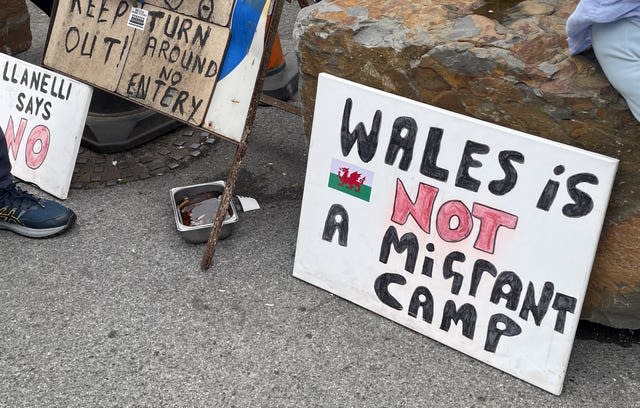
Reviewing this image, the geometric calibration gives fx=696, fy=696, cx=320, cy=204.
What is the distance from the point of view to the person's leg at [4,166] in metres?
2.71

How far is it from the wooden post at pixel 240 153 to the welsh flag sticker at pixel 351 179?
38 cm

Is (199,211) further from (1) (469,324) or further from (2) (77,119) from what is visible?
(1) (469,324)

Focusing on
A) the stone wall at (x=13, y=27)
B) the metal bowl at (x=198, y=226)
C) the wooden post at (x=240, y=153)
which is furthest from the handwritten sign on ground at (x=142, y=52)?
the stone wall at (x=13, y=27)

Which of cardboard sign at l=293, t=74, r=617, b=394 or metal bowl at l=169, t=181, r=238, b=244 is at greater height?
cardboard sign at l=293, t=74, r=617, b=394

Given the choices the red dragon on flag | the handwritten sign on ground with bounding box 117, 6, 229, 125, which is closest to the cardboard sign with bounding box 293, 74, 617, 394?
the red dragon on flag

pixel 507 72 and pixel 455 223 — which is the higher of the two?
pixel 507 72

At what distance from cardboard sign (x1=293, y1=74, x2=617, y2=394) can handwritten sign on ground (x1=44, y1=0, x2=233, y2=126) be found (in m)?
0.55

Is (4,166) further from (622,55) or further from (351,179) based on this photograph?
(622,55)

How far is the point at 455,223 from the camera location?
7.00 ft

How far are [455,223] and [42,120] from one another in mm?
1874

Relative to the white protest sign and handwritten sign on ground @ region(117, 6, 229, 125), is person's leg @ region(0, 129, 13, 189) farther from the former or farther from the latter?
handwritten sign on ground @ region(117, 6, 229, 125)

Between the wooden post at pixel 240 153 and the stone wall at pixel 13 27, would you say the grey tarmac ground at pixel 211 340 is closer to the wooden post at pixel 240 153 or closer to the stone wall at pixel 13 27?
the wooden post at pixel 240 153

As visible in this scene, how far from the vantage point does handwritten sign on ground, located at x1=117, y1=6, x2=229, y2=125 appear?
102 inches

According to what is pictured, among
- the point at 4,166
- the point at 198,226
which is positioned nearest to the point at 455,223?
the point at 198,226
